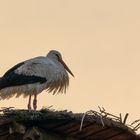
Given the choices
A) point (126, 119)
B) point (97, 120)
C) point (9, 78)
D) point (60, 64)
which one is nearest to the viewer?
point (97, 120)

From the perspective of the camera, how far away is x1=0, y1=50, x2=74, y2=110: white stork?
9664mm

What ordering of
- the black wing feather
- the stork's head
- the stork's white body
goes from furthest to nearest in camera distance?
the stork's head → the stork's white body → the black wing feather

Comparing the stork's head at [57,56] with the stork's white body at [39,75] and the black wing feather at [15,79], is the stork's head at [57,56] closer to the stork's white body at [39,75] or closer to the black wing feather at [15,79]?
the stork's white body at [39,75]

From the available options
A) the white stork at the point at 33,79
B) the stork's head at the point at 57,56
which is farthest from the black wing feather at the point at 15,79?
the stork's head at the point at 57,56

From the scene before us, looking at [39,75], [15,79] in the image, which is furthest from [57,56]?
[15,79]

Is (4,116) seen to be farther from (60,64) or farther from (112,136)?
(60,64)

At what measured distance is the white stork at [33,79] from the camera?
9.66 metres

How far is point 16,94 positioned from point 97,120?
11.5ft

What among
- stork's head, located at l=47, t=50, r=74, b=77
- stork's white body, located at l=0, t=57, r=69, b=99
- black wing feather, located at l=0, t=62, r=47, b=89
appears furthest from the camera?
stork's head, located at l=47, t=50, r=74, b=77

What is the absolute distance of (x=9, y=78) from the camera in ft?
31.6

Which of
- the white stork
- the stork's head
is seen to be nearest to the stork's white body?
the white stork

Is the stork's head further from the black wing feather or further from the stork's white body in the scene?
the black wing feather

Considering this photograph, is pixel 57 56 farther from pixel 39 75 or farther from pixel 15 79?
pixel 15 79

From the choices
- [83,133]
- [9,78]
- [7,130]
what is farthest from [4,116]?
[9,78]
